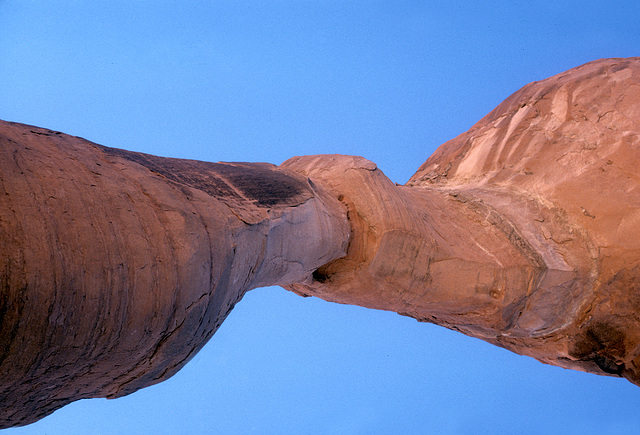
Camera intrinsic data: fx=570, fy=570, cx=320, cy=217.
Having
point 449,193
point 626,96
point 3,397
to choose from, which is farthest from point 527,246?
→ point 3,397

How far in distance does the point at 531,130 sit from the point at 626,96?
0.53 meters

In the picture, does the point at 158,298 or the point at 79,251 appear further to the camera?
the point at 158,298

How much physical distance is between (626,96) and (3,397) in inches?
131

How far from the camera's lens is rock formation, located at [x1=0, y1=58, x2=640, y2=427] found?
160 centimetres

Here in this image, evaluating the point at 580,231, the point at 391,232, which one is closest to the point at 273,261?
the point at 391,232

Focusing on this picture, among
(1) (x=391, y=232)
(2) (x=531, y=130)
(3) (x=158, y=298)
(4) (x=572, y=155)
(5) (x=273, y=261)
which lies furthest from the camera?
(2) (x=531, y=130)

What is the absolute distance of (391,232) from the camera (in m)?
2.68

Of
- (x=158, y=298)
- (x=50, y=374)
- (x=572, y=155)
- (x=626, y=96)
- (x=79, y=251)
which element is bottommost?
(x=50, y=374)

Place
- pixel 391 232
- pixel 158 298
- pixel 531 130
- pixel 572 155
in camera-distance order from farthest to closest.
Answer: pixel 531 130
pixel 572 155
pixel 391 232
pixel 158 298

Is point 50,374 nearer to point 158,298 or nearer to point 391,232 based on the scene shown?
point 158,298

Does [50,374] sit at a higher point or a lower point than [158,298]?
lower

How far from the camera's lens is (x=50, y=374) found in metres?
1.66

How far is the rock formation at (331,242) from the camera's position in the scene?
160 centimetres

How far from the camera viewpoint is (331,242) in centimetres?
262
